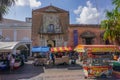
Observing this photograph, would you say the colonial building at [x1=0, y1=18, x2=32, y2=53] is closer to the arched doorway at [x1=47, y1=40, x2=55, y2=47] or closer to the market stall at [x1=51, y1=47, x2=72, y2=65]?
the arched doorway at [x1=47, y1=40, x2=55, y2=47]

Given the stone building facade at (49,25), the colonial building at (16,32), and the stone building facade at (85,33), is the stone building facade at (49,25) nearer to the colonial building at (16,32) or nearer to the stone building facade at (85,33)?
the stone building facade at (85,33)

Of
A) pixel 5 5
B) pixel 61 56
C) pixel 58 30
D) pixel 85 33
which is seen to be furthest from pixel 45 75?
pixel 58 30

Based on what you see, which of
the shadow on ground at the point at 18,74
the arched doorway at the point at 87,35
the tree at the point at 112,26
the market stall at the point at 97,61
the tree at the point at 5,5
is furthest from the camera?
the arched doorway at the point at 87,35

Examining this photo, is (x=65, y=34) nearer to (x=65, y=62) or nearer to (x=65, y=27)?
(x=65, y=27)

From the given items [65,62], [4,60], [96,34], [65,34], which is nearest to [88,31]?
[96,34]

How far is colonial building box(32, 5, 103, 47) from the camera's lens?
4047cm

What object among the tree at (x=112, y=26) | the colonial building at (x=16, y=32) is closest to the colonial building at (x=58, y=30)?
the colonial building at (x=16, y=32)

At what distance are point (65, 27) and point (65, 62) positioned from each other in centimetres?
1590

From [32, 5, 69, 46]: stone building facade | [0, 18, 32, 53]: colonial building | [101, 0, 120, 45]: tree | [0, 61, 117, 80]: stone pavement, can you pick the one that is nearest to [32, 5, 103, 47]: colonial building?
[32, 5, 69, 46]: stone building facade

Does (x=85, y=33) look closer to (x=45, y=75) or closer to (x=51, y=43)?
(x=51, y=43)

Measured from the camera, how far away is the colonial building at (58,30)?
133 ft

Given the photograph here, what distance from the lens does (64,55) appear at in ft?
88.1

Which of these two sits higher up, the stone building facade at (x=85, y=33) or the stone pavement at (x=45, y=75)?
the stone building facade at (x=85, y=33)

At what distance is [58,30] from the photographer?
41344 millimetres
